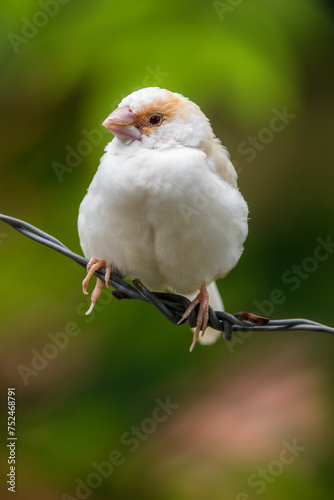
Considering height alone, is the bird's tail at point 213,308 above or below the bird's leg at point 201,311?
below

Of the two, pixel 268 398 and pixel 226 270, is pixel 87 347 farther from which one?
pixel 226 270

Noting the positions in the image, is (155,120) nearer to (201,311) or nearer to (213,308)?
(201,311)

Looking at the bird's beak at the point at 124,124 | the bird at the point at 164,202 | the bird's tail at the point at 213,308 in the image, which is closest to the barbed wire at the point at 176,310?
the bird at the point at 164,202

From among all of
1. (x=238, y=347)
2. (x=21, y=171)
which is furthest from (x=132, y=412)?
(x=21, y=171)

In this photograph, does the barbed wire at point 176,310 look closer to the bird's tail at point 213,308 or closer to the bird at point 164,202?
the bird at point 164,202

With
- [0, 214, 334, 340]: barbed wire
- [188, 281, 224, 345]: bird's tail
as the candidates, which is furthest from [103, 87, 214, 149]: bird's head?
[188, 281, 224, 345]: bird's tail

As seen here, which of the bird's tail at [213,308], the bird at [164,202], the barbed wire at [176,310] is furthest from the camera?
the bird's tail at [213,308]
